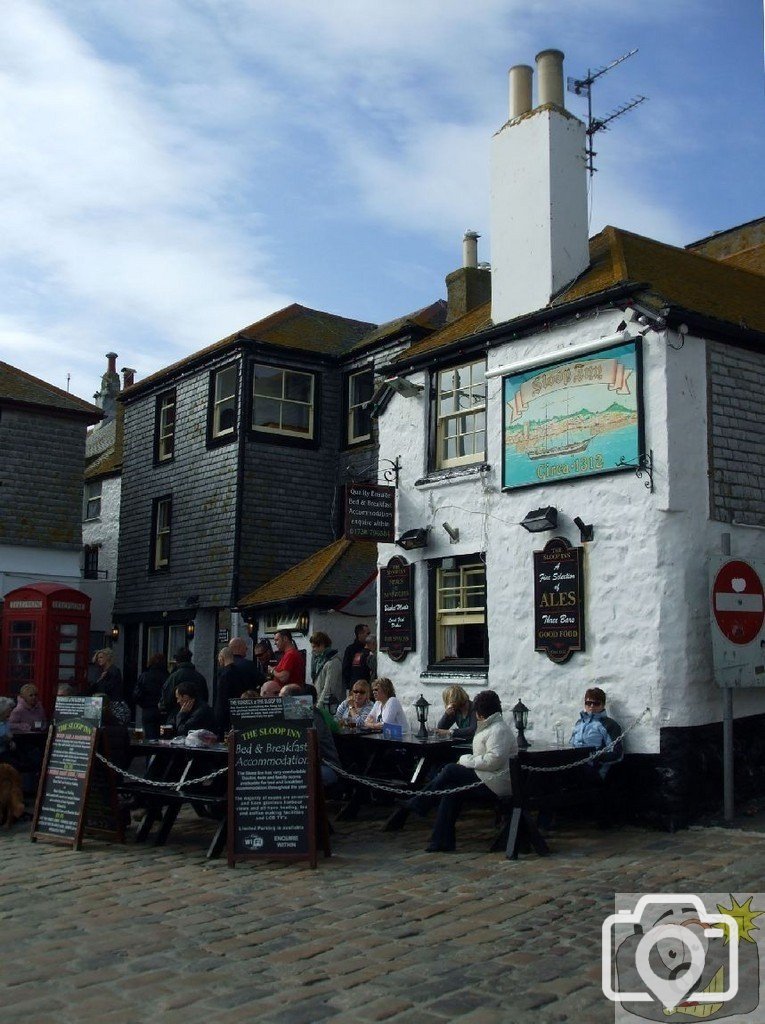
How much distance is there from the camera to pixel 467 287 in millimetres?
19734

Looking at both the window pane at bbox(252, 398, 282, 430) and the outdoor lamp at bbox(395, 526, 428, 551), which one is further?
the window pane at bbox(252, 398, 282, 430)

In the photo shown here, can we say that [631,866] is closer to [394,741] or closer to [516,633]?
[394,741]

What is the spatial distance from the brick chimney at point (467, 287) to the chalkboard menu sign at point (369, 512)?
6.89m

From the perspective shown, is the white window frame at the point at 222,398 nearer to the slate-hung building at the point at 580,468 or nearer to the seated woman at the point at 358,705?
the slate-hung building at the point at 580,468

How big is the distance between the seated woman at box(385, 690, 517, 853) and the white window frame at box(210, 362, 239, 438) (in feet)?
42.1

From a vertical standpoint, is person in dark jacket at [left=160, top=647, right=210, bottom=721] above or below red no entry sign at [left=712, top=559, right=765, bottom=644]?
below

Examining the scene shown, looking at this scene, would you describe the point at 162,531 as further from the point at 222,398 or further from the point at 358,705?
the point at 358,705

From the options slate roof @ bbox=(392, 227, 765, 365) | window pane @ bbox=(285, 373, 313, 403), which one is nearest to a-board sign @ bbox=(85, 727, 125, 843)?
slate roof @ bbox=(392, 227, 765, 365)

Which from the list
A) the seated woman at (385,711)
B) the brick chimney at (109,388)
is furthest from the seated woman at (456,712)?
the brick chimney at (109,388)

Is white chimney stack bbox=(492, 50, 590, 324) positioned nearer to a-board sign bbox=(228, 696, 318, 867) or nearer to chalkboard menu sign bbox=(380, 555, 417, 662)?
chalkboard menu sign bbox=(380, 555, 417, 662)

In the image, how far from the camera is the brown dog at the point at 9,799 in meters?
10.8

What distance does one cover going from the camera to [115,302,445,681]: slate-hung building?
20.3 metres

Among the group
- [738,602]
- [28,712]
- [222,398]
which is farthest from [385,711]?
[222,398]

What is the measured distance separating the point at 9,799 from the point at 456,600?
5.62m
